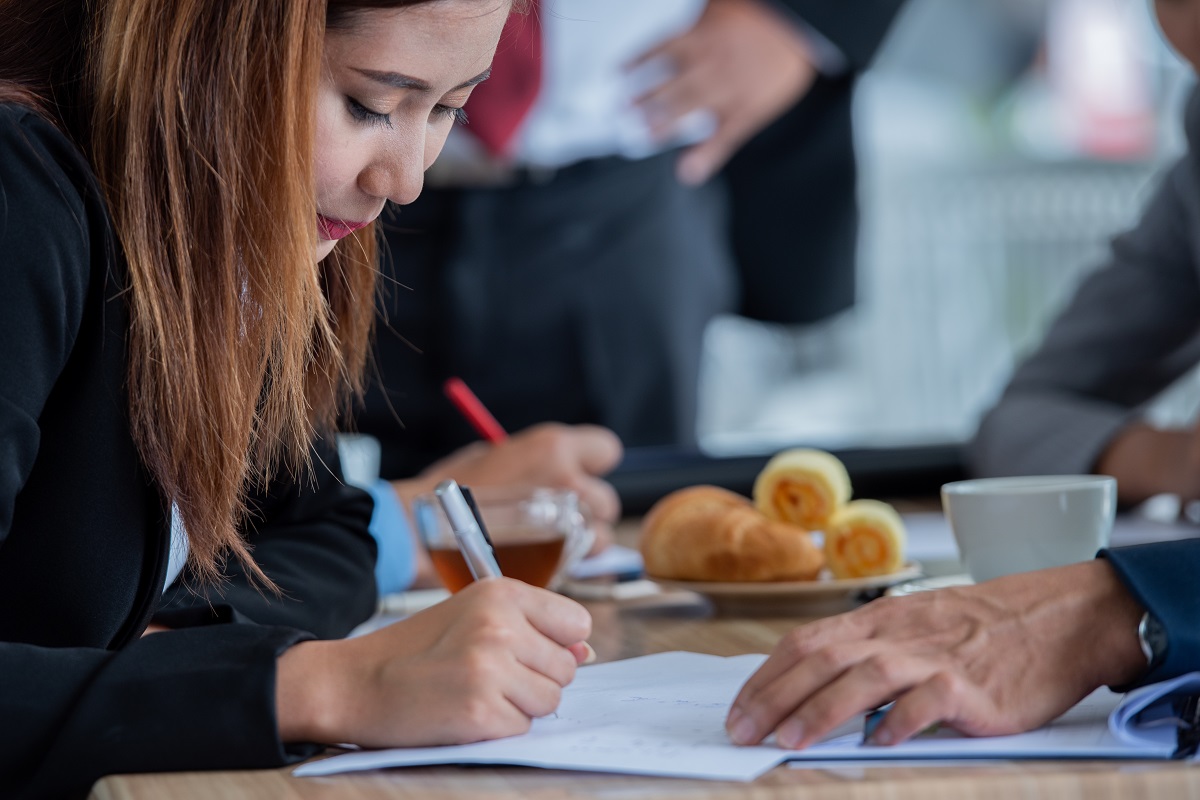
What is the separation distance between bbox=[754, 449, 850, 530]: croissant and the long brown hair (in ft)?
1.39

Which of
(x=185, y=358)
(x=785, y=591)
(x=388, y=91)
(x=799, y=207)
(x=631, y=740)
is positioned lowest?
(x=799, y=207)

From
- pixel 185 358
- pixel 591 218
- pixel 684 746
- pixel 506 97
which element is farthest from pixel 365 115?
pixel 591 218

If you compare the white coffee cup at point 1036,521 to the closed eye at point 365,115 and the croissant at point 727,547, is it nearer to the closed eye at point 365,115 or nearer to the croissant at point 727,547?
the croissant at point 727,547

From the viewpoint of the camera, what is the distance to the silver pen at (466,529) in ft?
2.44

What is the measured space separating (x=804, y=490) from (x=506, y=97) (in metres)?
0.96

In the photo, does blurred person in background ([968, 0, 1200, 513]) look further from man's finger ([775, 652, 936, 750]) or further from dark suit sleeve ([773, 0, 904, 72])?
man's finger ([775, 652, 936, 750])

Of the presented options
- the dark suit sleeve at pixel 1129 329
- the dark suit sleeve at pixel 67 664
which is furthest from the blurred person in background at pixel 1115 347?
the dark suit sleeve at pixel 67 664

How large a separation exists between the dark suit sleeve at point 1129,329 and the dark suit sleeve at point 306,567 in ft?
2.57

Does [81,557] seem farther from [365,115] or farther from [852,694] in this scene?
[852,694]

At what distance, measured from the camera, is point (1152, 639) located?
0.60m

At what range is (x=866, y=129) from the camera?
234 inches

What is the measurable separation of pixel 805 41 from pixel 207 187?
1.39 m

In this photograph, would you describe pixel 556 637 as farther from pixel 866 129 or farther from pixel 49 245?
pixel 866 129

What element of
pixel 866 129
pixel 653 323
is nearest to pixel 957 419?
pixel 866 129
